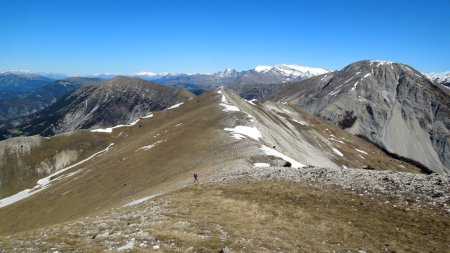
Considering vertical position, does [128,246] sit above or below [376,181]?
below

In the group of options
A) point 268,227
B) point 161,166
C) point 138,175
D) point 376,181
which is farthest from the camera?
point 138,175

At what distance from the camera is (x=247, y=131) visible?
73.2 meters

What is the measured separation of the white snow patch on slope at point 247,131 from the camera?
70219 mm

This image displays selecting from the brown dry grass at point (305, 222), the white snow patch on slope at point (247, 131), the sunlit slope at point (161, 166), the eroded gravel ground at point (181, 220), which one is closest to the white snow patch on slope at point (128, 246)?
the eroded gravel ground at point (181, 220)

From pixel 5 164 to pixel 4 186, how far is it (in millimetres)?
14390

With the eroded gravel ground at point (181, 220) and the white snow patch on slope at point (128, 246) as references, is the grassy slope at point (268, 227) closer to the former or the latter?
the eroded gravel ground at point (181, 220)

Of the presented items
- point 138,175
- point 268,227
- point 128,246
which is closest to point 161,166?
point 138,175

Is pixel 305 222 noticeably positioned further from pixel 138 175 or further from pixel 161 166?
pixel 138 175

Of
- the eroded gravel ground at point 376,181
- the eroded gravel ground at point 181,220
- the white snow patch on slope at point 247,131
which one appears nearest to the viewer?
the eroded gravel ground at point 181,220

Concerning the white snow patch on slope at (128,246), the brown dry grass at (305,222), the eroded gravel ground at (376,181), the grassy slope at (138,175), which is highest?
the eroded gravel ground at (376,181)

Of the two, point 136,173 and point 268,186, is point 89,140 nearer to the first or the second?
point 136,173

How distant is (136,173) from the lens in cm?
6322

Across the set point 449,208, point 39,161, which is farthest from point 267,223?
point 39,161

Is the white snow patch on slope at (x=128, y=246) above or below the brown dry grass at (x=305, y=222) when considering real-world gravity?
below
